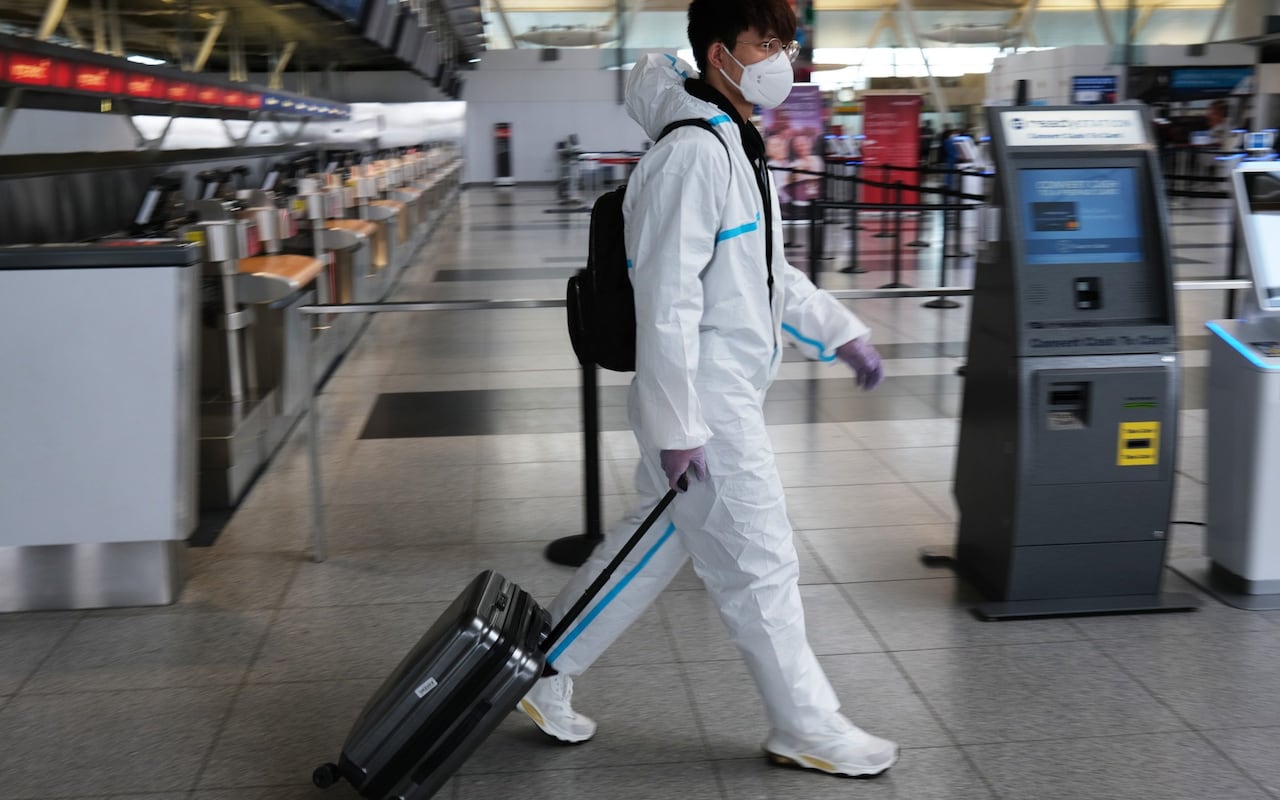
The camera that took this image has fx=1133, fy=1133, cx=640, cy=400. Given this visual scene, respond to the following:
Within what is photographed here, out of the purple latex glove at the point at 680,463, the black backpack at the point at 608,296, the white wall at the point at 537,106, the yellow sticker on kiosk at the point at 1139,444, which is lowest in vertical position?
the yellow sticker on kiosk at the point at 1139,444

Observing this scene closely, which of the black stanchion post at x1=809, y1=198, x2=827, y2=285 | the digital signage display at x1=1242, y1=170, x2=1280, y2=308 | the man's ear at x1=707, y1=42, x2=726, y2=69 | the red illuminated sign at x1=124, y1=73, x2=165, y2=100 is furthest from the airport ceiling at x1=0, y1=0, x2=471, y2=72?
the digital signage display at x1=1242, y1=170, x2=1280, y2=308

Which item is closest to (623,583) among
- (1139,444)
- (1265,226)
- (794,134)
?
(1139,444)

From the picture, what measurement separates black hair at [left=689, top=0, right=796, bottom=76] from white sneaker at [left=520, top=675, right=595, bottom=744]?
132 centimetres

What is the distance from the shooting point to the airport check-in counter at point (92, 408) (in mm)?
3111

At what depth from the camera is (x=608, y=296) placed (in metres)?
2.21

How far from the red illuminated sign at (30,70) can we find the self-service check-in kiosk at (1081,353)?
12.0 feet

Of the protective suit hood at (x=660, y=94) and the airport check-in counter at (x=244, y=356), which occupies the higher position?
the protective suit hood at (x=660, y=94)

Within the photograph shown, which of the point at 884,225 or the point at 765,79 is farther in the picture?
the point at 884,225

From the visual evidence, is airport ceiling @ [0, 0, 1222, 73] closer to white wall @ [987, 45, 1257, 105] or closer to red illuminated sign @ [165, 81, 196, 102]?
red illuminated sign @ [165, 81, 196, 102]

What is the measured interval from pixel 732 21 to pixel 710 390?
714 mm

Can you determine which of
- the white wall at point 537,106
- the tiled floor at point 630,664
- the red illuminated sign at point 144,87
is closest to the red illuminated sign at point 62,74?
the red illuminated sign at point 144,87

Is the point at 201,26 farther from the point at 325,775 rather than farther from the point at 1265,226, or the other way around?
the point at 325,775

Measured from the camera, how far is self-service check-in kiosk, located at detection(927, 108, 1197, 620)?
3.01 metres

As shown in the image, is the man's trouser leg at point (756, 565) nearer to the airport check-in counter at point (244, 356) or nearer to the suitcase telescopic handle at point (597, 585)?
the suitcase telescopic handle at point (597, 585)
